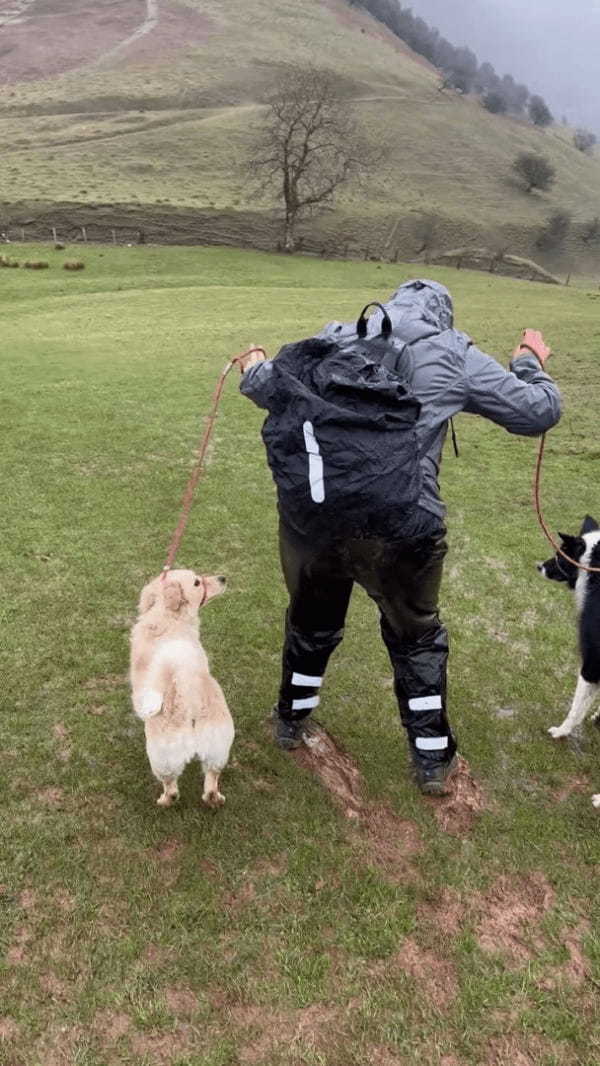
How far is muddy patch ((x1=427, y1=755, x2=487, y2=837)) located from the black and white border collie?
0.82 meters

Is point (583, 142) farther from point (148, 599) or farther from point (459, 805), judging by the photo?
point (459, 805)

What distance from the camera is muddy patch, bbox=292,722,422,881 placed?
4.04 meters

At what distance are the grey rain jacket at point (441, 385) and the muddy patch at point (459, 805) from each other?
6.74ft

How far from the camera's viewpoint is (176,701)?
3822 millimetres

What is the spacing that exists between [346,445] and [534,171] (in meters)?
84.1

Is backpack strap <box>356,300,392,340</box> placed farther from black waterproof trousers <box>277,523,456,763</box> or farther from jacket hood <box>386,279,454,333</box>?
black waterproof trousers <box>277,523,456,763</box>

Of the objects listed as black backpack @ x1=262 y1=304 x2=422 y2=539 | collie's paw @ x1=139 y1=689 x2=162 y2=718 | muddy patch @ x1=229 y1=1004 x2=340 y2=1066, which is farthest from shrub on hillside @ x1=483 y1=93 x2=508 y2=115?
muddy patch @ x1=229 y1=1004 x2=340 y2=1066

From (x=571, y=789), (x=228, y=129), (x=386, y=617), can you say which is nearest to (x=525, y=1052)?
(x=571, y=789)

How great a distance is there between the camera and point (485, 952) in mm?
3525

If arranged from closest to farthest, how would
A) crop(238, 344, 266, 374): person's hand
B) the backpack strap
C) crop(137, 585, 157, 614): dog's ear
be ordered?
the backpack strap < crop(238, 344, 266, 374): person's hand < crop(137, 585, 157, 614): dog's ear

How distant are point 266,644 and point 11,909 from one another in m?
3.08

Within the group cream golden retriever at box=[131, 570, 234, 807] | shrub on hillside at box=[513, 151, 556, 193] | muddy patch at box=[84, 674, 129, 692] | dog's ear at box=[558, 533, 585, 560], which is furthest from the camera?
shrub on hillside at box=[513, 151, 556, 193]

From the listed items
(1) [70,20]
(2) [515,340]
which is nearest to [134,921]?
(2) [515,340]

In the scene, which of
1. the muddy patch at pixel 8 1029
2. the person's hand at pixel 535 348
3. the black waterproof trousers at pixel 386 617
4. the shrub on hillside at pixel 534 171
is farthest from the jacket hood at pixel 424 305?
the shrub on hillside at pixel 534 171
